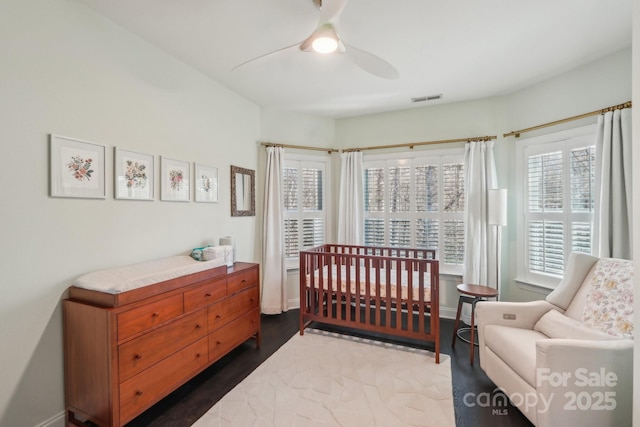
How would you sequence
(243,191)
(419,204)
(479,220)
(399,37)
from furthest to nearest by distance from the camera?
(419,204) < (243,191) < (479,220) < (399,37)

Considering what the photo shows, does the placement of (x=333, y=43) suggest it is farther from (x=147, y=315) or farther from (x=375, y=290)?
(x=375, y=290)

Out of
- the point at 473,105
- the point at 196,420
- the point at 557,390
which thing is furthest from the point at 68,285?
the point at 473,105

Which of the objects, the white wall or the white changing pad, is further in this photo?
the white changing pad

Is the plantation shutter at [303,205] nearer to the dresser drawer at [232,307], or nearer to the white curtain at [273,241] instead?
the white curtain at [273,241]

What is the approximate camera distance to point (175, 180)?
95.8 inches

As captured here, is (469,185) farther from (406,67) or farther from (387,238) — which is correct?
(406,67)

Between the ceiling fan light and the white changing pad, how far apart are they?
5.71 ft

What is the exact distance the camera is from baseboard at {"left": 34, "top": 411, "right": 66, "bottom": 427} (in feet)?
5.23

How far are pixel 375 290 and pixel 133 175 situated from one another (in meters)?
2.34

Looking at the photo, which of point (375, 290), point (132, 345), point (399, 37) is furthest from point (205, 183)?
point (399, 37)

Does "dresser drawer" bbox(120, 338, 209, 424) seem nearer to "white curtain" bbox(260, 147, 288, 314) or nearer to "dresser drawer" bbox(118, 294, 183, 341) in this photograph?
"dresser drawer" bbox(118, 294, 183, 341)

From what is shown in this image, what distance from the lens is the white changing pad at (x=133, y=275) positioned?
1578mm

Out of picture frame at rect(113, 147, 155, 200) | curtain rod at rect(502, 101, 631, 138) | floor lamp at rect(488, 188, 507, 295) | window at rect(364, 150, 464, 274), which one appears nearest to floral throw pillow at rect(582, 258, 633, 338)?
floor lamp at rect(488, 188, 507, 295)

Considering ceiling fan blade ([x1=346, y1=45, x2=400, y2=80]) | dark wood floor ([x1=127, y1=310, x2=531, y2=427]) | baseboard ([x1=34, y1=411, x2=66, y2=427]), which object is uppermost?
ceiling fan blade ([x1=346, y1=45, x2=400, y2=80])
